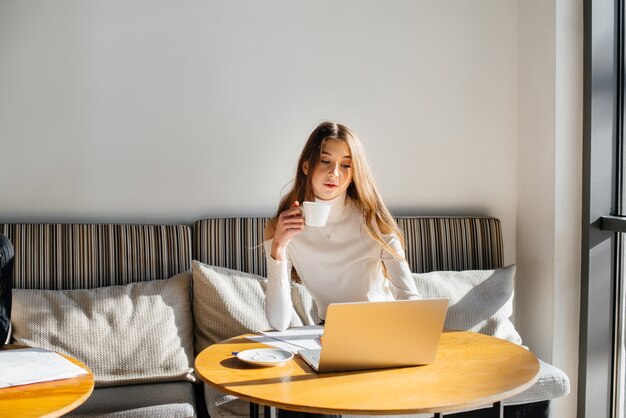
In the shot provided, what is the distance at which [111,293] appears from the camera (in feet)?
7.55

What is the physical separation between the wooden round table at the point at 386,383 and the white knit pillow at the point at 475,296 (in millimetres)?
843

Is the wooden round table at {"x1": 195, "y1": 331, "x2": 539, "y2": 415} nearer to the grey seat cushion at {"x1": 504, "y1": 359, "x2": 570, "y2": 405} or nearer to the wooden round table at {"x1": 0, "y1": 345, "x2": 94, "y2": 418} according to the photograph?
the wooden round table at {"x1": 0, "y1": 345, "x2": 94, "y2": 418}

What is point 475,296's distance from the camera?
2.56m

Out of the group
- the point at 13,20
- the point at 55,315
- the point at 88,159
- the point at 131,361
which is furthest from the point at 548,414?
the point at 13,20

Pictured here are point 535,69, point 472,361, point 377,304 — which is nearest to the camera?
point 377,304

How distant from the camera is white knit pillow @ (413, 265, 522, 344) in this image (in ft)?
8.20

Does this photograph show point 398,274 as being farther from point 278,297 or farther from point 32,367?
point 32,367

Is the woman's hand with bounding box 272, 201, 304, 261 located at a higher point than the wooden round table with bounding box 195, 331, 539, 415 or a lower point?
higher

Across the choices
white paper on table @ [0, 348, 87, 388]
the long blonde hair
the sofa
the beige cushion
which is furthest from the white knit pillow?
white paper on table @ [0, 348, 87, 388]

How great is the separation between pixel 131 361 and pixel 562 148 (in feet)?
5.78

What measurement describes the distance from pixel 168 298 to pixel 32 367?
0.89 metres

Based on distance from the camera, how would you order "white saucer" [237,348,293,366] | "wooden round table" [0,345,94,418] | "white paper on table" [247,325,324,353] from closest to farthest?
"wooden round table" [0,345,94,418]
"white saucer" [237,348,293,366]
"white paper on table" [247,325,324,353]

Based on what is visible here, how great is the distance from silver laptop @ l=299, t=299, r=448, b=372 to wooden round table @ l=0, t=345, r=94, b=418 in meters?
0.47

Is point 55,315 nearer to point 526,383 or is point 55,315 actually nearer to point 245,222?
point 245,222
